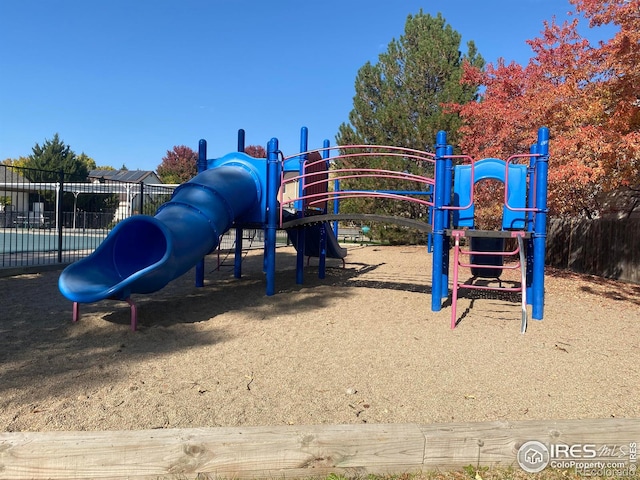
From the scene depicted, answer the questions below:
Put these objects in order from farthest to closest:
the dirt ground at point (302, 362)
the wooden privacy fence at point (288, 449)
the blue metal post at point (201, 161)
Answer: the blue metal post at point (201, 161) < the dirt ground at point (302, 362) < the wooden privacy fence at point (288, 449)

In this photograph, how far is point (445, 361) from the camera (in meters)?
4.53

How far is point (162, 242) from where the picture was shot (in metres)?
6.86

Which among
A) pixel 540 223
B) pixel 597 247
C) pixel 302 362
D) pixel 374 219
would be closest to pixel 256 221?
pixel 374 219

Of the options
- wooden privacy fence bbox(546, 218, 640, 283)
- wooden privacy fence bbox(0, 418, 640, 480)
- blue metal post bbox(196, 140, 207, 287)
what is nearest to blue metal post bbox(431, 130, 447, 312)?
wooden privacy fence bbox(0, 418, 640, 480)

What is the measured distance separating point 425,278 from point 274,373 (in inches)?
282

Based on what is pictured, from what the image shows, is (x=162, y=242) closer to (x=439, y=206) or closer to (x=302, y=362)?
(x=302, y=362)

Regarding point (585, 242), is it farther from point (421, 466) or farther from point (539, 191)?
point (421, 466)

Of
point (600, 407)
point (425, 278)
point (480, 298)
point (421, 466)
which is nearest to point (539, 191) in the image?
point (480, 298)

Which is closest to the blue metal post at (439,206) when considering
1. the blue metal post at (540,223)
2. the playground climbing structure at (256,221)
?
the playground climbing structure at (256,221)

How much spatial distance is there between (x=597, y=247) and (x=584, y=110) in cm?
571

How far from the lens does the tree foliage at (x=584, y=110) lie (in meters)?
7.49

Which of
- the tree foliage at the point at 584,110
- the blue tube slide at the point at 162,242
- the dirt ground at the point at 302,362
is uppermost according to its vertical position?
the tree foliage at the point at 584,110

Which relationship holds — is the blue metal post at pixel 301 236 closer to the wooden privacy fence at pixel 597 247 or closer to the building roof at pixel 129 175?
the wooden privacy fence at pixel 597 247

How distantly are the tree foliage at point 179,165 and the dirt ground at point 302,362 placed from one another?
54.3 m
